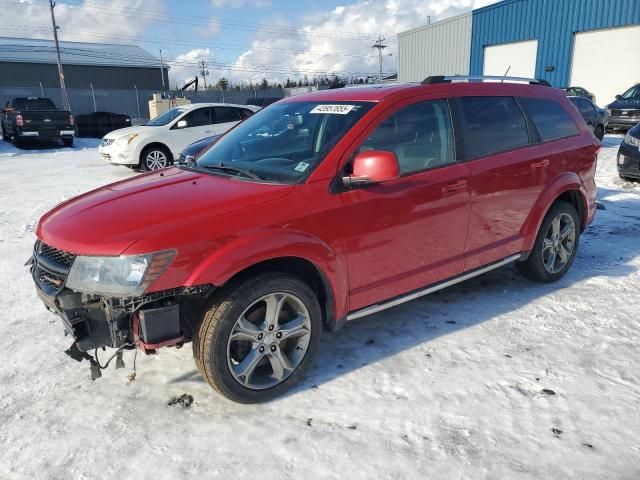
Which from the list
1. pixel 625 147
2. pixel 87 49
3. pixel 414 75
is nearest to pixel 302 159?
pixel 625 147

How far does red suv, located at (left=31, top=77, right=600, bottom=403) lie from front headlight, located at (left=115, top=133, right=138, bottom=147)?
8.16 metres

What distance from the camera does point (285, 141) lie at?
3.49 meters

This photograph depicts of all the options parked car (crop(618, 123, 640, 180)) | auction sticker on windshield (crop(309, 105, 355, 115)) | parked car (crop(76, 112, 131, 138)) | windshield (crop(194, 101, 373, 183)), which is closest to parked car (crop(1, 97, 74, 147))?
parked car (crop(76, 112, 131, 138))

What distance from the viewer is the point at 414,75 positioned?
112ft

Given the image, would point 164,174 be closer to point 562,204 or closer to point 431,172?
point 431,172

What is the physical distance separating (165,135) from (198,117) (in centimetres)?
99

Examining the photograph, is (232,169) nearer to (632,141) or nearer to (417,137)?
(417,137)

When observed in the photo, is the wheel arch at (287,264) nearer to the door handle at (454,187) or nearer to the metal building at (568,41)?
the door handle at (454,187)

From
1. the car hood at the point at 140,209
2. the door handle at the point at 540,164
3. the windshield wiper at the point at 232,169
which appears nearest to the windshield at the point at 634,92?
the door handle at the point at 540,164

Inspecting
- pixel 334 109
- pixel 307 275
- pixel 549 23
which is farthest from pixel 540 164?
pixel 549 23

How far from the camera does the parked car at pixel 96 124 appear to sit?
21.9m

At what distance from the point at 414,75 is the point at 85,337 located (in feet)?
113

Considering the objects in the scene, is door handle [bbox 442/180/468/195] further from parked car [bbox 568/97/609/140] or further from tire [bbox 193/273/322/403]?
parked car [bbox 568/97/609/140]

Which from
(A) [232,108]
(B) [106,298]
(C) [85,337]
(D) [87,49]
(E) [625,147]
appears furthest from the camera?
(D) [87,49]
